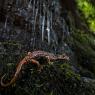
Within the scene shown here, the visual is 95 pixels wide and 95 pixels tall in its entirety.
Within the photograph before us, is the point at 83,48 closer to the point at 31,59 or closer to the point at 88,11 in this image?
the point at 88,11

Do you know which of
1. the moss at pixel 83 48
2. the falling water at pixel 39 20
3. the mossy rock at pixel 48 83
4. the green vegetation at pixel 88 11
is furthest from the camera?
the green vegetation at pixel 88 11

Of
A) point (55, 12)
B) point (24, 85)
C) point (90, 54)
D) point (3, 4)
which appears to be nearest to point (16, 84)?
point (24, 85)

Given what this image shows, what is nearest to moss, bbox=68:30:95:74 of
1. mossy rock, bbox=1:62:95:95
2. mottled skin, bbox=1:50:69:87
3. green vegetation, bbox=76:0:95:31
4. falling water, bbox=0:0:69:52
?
green vegetation, bbox=76:0:95:31

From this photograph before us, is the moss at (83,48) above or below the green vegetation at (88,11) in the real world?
below

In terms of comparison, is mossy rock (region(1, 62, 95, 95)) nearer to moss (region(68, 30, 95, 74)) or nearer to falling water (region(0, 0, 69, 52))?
falling water (region(0, 0, 69, 52))

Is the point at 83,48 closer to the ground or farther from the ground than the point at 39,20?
closer to the ground

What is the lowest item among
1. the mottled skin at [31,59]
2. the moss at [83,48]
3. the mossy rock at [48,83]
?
the mossy rock at [48,83]

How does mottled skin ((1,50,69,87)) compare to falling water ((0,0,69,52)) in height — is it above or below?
below

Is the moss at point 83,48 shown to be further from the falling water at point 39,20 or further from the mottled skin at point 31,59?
the mottled skin at point 31,59

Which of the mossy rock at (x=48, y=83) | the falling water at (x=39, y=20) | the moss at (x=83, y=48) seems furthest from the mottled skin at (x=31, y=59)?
the moss at (x=83, y=48)

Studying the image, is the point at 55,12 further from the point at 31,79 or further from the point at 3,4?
the point at 31,79

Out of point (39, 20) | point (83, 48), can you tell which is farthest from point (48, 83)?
point (83, 48)
